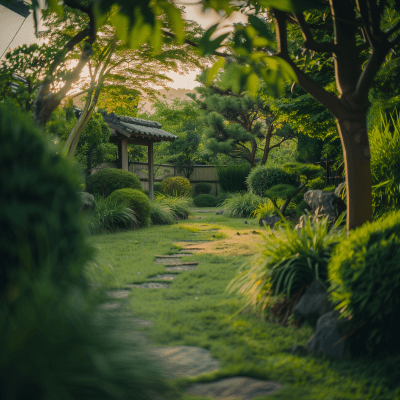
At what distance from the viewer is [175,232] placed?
7480 millimetres

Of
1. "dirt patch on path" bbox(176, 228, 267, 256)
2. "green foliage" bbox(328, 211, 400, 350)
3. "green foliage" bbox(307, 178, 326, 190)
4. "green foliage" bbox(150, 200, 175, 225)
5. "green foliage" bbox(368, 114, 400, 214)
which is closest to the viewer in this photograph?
"green foliage" bbox(328, 211, 400, 350)

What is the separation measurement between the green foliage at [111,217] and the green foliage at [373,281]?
5.70m

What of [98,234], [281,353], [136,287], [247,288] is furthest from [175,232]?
[281,353]

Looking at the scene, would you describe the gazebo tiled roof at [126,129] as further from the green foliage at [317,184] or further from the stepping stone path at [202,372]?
the stepping stone path at [202,372]

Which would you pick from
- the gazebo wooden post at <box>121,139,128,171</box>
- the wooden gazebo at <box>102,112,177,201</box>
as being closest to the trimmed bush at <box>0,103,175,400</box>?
the wooden gazebo at <box>102,112,177,201</box>

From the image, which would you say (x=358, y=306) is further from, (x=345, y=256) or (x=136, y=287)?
(x=136, y=287)

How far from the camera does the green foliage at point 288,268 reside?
8.16 ft

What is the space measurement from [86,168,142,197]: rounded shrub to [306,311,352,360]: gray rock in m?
7.70

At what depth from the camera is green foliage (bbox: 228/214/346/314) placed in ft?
8.16

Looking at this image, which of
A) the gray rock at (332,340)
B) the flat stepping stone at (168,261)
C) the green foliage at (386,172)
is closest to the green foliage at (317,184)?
the green foliage at (386,172)

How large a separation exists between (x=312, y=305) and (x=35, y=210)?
178cm

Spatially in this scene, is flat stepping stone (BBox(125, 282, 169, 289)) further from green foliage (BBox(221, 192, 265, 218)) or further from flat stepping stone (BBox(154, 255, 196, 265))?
green foliage (BBox(221, 192, 265, 218))

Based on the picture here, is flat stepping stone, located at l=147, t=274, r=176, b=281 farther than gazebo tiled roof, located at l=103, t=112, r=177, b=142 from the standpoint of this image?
No

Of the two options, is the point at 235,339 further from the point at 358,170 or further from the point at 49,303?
the point at 358,170
